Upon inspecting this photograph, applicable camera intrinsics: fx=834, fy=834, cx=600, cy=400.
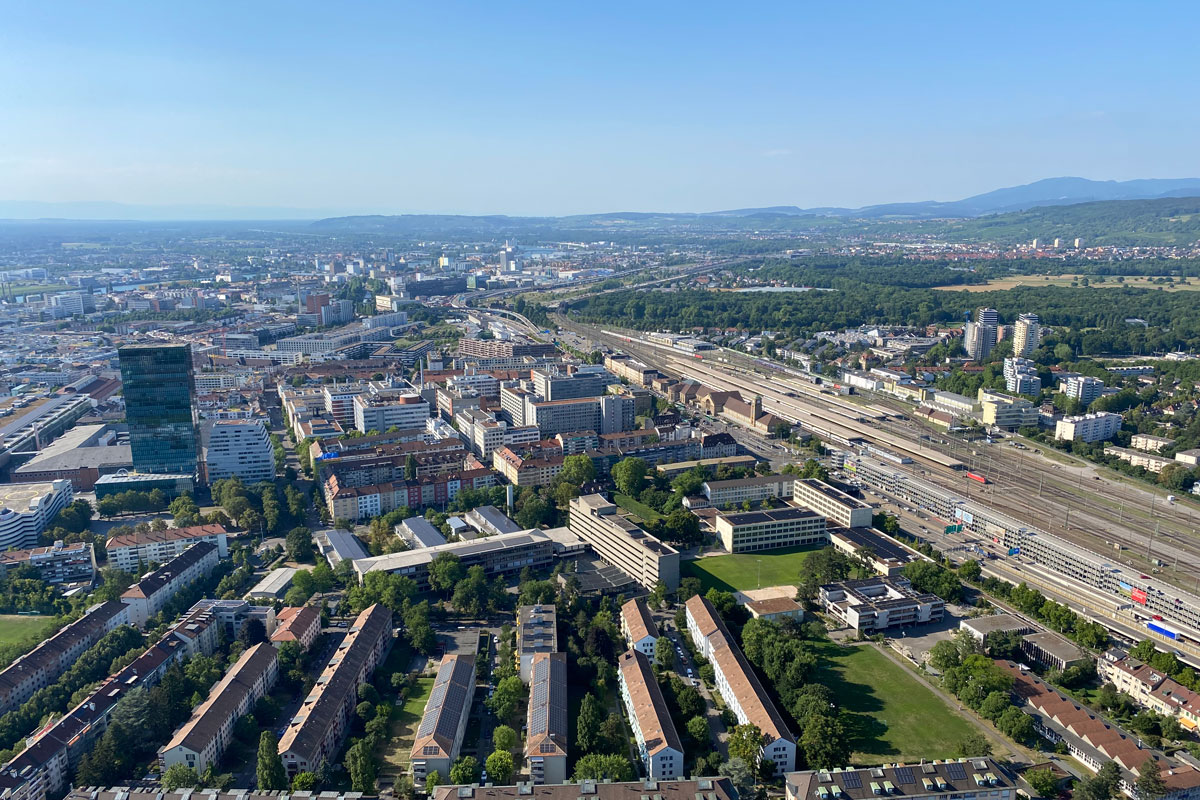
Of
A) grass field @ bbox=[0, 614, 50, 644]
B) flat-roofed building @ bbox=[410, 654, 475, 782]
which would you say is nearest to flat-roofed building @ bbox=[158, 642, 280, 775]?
flat-roofed building @ bbox=[410, 654, 475, 782]

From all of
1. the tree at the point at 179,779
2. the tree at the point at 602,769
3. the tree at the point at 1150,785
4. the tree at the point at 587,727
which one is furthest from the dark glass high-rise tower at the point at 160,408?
the tree at the point at 1150,785

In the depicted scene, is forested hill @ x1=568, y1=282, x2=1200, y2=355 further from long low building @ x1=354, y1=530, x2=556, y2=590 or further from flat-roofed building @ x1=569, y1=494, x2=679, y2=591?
long low building @ x1=354, y1=530, x2=556, y2=590

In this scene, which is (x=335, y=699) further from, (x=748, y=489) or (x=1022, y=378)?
(x=1022, y=378)

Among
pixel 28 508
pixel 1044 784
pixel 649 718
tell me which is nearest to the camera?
pixel 1044 784

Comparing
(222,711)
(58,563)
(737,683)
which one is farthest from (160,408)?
(737,683)

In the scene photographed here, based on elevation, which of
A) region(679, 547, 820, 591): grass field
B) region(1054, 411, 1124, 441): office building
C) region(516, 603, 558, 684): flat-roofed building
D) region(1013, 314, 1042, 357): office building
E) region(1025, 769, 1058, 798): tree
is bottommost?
region(679, 547, 820, 591): grass field

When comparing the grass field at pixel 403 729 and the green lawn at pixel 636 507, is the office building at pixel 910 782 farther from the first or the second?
the green lawn at pixel 636 507
